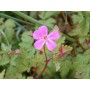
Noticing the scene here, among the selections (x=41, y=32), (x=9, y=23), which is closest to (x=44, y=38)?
(x=41, y=32)

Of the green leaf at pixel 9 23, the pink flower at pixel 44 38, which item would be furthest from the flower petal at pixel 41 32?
the green leaf at pixel 9 23

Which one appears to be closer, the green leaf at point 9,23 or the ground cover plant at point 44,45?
the ground cover plant at point 44,45

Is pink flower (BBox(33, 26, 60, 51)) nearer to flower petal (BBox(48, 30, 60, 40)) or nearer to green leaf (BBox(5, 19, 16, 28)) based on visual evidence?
flower petal (BBox(48, 30, 60, 40))

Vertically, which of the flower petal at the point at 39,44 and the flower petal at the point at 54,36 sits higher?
the flower petal at the point at 54,36

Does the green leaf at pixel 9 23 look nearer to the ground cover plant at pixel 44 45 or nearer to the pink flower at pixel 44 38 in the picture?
the ground cover plant at pixel 44 45

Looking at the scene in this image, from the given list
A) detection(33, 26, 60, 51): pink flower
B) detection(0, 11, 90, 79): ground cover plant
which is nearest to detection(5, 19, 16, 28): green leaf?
detection(0, 11, 90, 79): ground cover plant

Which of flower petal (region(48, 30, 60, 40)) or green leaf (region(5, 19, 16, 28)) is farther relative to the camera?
green leaf (region(5, 19, 16, 28))

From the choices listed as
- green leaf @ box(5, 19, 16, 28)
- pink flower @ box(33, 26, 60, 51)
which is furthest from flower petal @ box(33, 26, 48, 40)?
green leaf @ box(5, 19, 16, 28)

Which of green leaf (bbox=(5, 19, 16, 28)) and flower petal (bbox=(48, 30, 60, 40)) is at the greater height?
green leaf (bbox=(5, 19, 16, 28))
